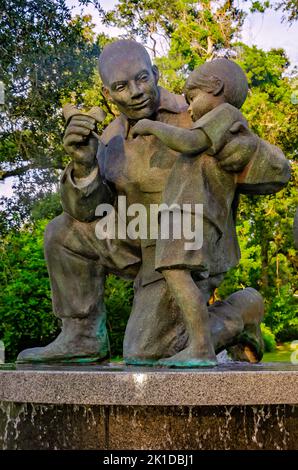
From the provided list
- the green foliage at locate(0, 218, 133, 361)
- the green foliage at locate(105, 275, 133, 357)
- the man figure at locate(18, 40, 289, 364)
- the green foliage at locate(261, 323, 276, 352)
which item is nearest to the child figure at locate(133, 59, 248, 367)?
the man figure at locate(18, 40, 289, 364)

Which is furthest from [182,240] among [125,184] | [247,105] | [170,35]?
[170,35]

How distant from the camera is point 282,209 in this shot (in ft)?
67.4

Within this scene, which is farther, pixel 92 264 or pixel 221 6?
pixel 221 6

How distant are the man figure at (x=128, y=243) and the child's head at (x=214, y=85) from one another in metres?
0.36

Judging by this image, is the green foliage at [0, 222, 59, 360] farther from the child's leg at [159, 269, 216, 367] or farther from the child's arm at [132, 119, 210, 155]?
the child's leg at [159, 269, 216, 367]

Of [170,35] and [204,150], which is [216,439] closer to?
[204,150]

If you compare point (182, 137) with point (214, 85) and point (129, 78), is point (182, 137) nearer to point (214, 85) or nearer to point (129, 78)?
point (214, 85)

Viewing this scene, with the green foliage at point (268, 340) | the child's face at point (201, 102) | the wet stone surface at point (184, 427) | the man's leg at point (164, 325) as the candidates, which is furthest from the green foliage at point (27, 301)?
the wet stone surface at point (184, 427)

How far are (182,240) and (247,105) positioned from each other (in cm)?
1645

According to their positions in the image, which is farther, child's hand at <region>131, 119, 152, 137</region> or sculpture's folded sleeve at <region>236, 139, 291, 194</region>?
sculpture's folded sleeve at <region>236, 139, 291, 194</region>

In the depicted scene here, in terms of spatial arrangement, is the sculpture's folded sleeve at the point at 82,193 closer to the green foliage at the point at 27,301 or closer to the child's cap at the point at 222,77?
the child's cap at the point at 222,77

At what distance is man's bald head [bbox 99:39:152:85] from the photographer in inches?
189

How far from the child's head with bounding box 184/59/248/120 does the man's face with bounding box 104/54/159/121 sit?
33 centimetres

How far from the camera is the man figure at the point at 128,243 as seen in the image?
4.70 metres
